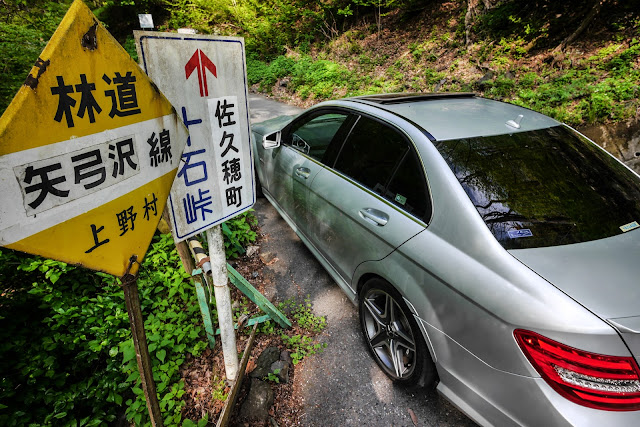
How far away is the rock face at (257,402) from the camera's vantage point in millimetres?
1963

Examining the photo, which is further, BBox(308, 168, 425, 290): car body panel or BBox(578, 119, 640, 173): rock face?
BBox(578, 119, 640, 173): rock face

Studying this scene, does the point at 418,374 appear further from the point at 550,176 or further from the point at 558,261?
the point at 550,176

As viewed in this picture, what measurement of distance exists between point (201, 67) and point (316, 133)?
1.96 meters

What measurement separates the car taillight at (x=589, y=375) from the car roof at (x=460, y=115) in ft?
4.11

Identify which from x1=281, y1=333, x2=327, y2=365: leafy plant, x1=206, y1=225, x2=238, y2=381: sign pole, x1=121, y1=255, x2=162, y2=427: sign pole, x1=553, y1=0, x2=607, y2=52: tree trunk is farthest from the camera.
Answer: x1=553, y1=0, x2=607, y2=52: tree trunk

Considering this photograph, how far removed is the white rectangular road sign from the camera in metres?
1.22

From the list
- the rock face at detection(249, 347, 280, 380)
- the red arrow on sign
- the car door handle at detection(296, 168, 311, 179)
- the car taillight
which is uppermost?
the red arrow on sign

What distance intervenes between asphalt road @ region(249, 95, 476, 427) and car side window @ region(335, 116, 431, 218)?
48.4 inches

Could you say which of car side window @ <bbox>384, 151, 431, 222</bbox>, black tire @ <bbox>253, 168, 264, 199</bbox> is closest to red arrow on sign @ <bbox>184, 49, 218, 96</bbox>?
car side window @ <bbox>384, 151, 431, 222</bbox>

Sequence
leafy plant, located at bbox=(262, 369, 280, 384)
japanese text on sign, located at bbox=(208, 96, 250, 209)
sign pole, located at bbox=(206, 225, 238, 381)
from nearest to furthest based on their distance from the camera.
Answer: japanese text on sign, located at bbox=(208, 96, 250, 209)
sign pole, located at bbox=(206, 225, 238, 381)
leafy plant, located at bbox=(262, 369, 280, 384)

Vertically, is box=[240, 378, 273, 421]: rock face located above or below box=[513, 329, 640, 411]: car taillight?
below

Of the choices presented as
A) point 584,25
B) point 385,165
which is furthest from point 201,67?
point 584,25

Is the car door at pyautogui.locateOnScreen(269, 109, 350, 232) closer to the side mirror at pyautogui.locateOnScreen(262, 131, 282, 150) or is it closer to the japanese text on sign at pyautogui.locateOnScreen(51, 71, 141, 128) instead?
the side mirror at pyautogui.locateOnScreen(262, 131, 282, 150)

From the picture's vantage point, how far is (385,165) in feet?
7.25
